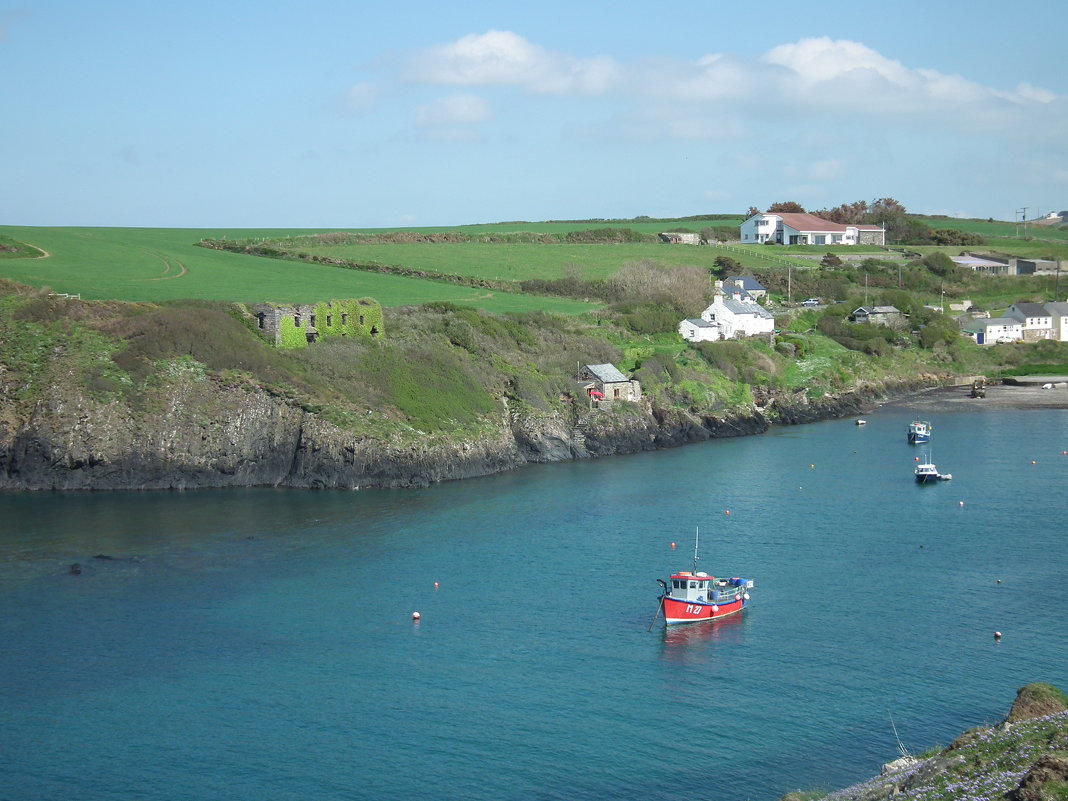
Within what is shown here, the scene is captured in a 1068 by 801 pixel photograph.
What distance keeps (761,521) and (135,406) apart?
33.4m

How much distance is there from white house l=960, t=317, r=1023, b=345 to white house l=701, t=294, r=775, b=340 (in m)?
26.7

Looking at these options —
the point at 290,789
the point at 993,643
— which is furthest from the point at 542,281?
the point at 290,789

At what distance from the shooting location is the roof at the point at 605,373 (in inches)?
3027

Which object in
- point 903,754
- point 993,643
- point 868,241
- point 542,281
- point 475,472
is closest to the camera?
point 903,754

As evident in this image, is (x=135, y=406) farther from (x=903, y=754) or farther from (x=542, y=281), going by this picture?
(x=542, y=281)

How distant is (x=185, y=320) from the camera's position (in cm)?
6750

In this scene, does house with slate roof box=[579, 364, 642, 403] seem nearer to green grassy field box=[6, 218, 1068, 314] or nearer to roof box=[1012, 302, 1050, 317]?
green grassy field box=[6, 218, 1068, 314]

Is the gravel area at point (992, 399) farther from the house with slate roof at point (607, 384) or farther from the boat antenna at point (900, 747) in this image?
the boat antenna at point (900, 747)

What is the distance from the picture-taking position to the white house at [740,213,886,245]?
151 meters

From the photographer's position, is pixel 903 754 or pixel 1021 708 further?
pixel 903 754

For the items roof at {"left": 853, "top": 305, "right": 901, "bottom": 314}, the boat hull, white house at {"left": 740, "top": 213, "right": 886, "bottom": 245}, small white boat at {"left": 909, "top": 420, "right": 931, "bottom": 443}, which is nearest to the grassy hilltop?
roof at {"left": 853, "top": 305, "right": 901, "bottom": 314}

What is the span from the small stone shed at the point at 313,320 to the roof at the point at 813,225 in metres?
89.3

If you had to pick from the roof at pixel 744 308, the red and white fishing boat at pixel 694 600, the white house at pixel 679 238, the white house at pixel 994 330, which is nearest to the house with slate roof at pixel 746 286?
the roof at pixel 744 308

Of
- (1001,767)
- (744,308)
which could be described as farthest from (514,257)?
(1001,767)
